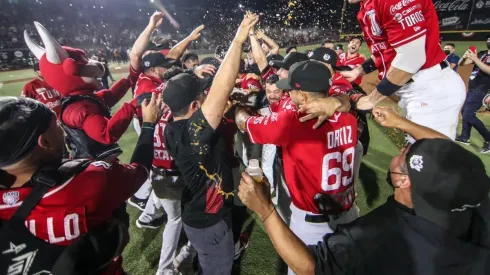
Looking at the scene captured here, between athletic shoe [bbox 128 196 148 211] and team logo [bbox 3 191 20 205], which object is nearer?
team logo [bbox 3 191 20 205]

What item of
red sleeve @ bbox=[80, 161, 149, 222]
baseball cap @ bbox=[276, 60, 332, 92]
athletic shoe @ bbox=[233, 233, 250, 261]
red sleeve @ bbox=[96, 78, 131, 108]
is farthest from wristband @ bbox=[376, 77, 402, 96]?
red sleeve @ bbox=[96, 78, 131, 108]

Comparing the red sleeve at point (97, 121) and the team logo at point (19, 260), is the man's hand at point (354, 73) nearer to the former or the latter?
the red sleeve at point (97, 121)

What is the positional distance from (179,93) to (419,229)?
6.39 ft

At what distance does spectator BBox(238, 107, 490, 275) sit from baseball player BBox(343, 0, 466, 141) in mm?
1112

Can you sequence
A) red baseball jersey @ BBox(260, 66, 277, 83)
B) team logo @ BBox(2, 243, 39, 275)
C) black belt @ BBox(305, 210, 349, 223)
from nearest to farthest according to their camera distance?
team logo @ BBox(2, 243, 39, 275) < black belt @ BBox(305, 210, 349, 223) < red baseball jersey @ BBox(260, 66, 277, 83)

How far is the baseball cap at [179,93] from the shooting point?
2451mm

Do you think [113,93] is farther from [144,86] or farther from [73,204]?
[73,204]

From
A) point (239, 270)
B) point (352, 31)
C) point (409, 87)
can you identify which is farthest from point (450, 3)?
point (239, 270)

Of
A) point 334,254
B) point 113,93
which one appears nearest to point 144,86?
point 113,93

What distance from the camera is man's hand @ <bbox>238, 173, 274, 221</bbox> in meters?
1.56

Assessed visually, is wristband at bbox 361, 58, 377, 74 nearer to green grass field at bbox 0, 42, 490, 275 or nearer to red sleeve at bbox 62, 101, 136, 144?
green grass field at bbox 0, 42, 490, 275

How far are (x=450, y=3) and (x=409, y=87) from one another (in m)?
22.6

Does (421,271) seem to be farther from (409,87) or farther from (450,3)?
(450,3)

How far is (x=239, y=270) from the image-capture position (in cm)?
336
